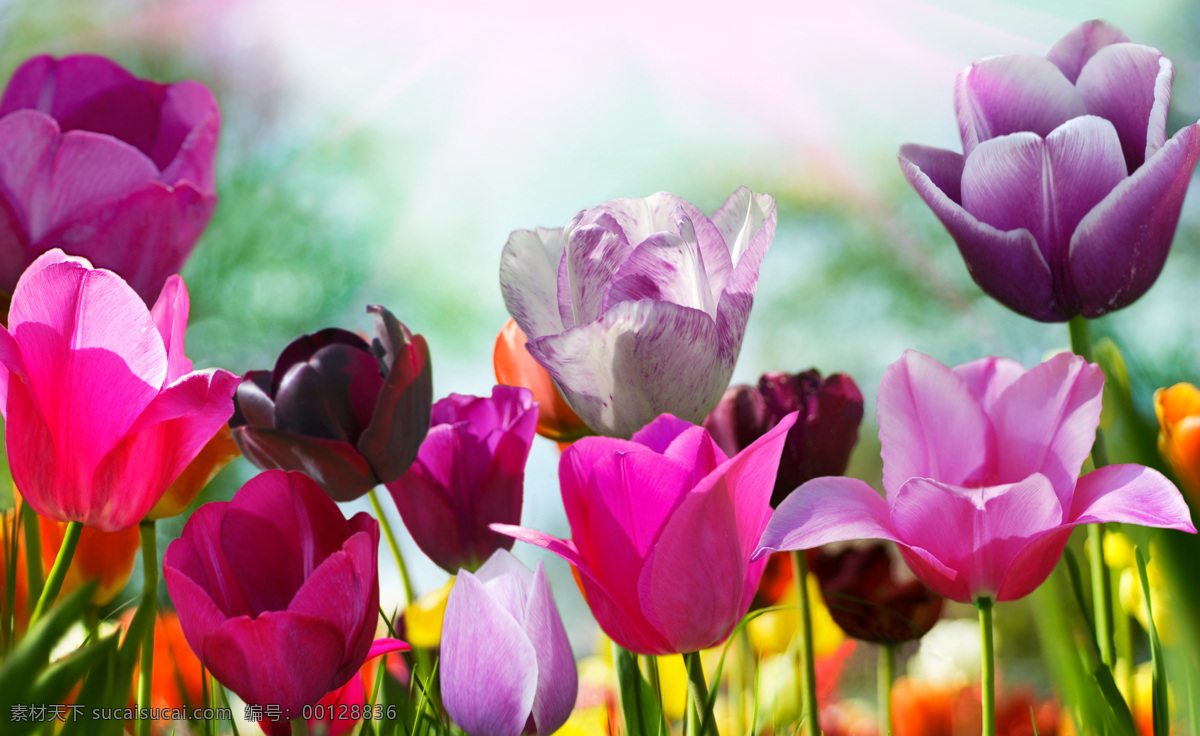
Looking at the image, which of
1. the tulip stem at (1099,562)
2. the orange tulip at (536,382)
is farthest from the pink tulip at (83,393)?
the tulip stem at (1099,562)

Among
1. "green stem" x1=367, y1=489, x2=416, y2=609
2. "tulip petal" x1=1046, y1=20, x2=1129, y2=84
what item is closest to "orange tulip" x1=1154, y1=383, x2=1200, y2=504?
"tulip petal" x1=1046, y1=20, x2=1129, y2=84

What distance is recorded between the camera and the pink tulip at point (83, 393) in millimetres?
235

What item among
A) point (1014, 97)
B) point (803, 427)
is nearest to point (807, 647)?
point (803, 427)

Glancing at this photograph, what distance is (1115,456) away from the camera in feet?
0.87

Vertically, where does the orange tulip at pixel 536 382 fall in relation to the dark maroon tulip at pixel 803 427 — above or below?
above

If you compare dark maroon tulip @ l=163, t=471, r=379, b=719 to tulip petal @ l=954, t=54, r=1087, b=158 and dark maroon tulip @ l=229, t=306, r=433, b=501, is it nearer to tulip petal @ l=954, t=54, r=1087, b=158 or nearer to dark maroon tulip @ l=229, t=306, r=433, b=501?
dark maroon tulip @ l=229, t=306, r=433, b=501

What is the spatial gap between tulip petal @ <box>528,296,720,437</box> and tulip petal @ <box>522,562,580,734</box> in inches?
2.0

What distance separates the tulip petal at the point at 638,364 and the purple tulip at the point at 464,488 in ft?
0.13

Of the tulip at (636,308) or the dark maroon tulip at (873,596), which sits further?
the dark maroon tulip at (873,596)

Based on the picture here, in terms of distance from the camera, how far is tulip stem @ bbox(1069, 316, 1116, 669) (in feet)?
0.96

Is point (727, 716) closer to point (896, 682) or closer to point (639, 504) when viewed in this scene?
point (896, 682)

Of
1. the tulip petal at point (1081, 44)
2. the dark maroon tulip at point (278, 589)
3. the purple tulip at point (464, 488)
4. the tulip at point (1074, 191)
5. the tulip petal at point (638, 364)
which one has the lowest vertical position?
the dark maroon tulip at point (278, 589)

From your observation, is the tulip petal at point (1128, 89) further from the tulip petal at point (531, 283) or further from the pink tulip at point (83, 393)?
the pink tulip at point (83, 393)

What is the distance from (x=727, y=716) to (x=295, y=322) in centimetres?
233
